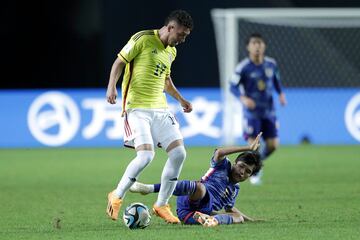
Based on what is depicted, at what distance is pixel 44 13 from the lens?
78.0 ft

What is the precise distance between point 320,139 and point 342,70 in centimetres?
198

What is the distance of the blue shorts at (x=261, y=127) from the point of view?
14477 millimetres

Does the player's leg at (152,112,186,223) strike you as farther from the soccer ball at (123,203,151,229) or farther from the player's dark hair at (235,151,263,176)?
the player's dark hair at (235,151,263,176)

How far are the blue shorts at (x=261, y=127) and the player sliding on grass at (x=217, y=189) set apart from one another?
207 inches

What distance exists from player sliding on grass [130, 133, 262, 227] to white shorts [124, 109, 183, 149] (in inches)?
17.4

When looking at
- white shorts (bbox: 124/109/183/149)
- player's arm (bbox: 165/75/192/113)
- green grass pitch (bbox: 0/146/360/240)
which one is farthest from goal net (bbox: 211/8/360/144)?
white shorts (bbox: 124/109/183/149)

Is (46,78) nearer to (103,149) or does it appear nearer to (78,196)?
(103,149)

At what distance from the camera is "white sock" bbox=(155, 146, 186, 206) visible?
9117 millimetres

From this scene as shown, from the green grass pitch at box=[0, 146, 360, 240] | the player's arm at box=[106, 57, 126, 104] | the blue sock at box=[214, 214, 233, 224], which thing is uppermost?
the player's arm at box=[106, 57, 126, 104]

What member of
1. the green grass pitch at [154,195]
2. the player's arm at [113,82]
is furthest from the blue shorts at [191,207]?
the player's arm at [113,82]

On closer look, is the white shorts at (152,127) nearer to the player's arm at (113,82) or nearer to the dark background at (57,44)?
the player's arm at (113,82)

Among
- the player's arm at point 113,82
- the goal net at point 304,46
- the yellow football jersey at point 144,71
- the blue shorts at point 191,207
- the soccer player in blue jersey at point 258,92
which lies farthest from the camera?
the goal net at point 304,46

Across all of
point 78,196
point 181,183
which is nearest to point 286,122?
point 78,196

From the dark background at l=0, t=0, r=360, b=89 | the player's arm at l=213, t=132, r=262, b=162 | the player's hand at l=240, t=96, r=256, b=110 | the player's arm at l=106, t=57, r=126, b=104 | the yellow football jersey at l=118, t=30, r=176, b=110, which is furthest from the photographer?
the dark background at l=0, t=0, r=360, b=89
